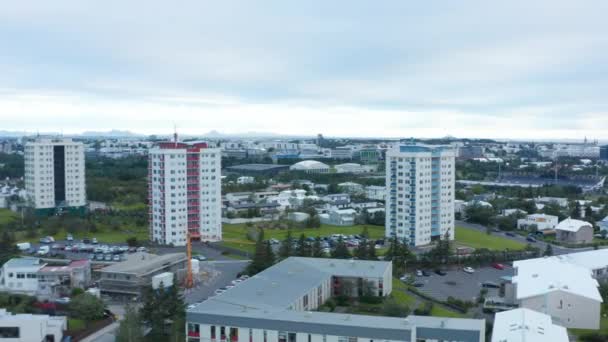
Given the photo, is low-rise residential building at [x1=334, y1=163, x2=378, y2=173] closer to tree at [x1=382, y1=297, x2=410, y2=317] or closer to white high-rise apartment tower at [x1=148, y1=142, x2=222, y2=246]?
white high-rise apartment tower at [x1=148, y1=142, x2=222, y2=246]

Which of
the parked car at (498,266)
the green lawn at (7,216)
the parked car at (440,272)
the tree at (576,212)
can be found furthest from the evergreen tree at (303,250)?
the tree at (576,212)

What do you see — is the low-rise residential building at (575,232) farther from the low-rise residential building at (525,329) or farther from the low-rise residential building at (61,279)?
the low-rise residential building at (61,279)

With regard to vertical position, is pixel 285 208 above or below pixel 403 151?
below

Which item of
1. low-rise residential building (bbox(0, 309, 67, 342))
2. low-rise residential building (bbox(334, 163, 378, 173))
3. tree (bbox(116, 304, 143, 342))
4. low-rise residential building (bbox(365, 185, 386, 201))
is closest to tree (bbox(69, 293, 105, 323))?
low-rise residential building (bbox(0, 309, 67, 342))

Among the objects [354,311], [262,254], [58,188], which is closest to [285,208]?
[58,188]

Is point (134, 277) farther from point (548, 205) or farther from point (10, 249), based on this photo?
point (548, 205)

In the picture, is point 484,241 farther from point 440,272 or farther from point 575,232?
point 440,272

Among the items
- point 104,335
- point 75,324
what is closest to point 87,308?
point 75,324

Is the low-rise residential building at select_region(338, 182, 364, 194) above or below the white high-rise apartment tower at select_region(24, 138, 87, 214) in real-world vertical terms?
below
